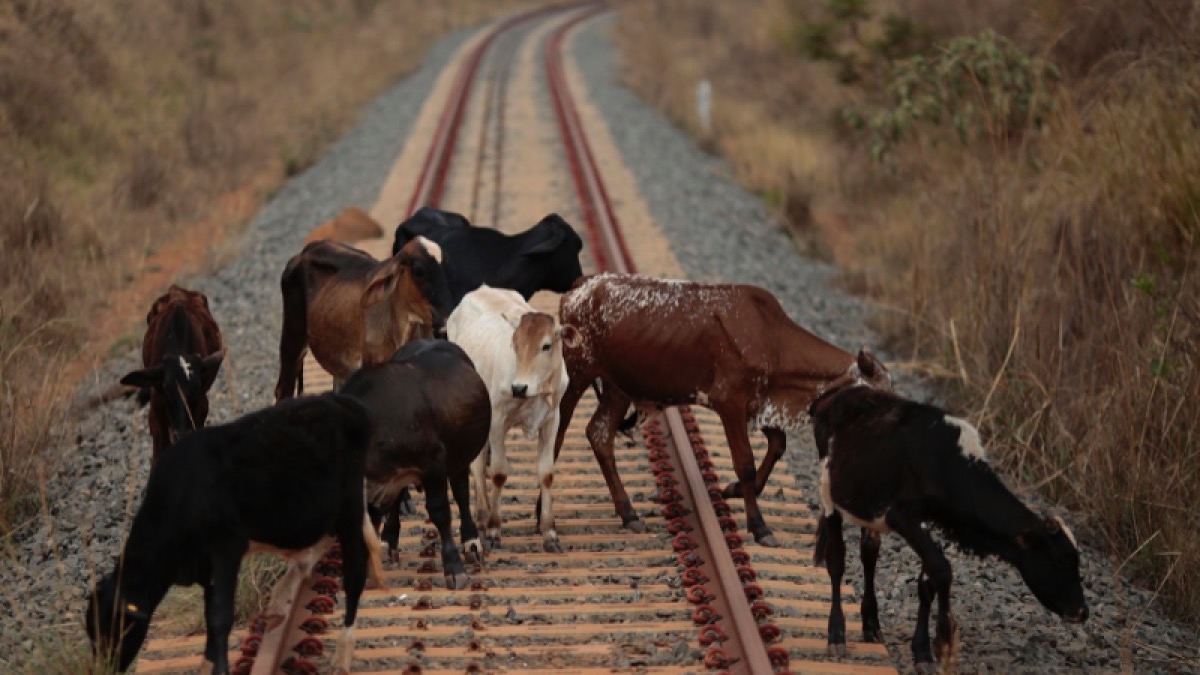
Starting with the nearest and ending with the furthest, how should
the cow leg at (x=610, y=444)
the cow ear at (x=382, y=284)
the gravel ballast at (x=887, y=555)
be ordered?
the gravel ballast at (x=887, y=555) < the cow leg at (x=610, y=444) < the cow ear at (x=382, y=284)

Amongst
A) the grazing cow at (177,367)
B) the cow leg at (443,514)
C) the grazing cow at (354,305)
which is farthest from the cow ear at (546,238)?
the cow leg at (443,514)

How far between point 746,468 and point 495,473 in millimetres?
1443

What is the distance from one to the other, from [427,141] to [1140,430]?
16.1 m

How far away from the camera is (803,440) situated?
38.5 feet

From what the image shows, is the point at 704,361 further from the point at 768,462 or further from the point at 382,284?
the point at 382,284

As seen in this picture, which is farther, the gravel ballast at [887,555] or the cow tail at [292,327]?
the cow tail at [292,327]

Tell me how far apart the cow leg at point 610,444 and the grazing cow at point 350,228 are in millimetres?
7486

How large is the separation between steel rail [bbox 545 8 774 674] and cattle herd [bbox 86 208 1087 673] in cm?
38

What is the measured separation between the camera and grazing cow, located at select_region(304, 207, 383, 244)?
16703 mm

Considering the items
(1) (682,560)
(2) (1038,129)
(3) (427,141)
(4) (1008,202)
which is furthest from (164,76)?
(1) (682,560)

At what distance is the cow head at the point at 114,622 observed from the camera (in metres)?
6.54

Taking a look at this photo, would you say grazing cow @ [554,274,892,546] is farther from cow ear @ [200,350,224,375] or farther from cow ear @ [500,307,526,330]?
cow ear @ [200,350,224,375]

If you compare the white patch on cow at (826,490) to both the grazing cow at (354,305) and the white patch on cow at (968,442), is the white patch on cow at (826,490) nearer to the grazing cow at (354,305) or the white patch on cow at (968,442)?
the white patch on cow at (968,442)

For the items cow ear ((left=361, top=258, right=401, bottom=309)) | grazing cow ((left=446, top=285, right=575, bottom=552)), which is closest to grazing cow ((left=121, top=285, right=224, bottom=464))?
cow ear ((left=361, top=258, right=401, bottom=309))
